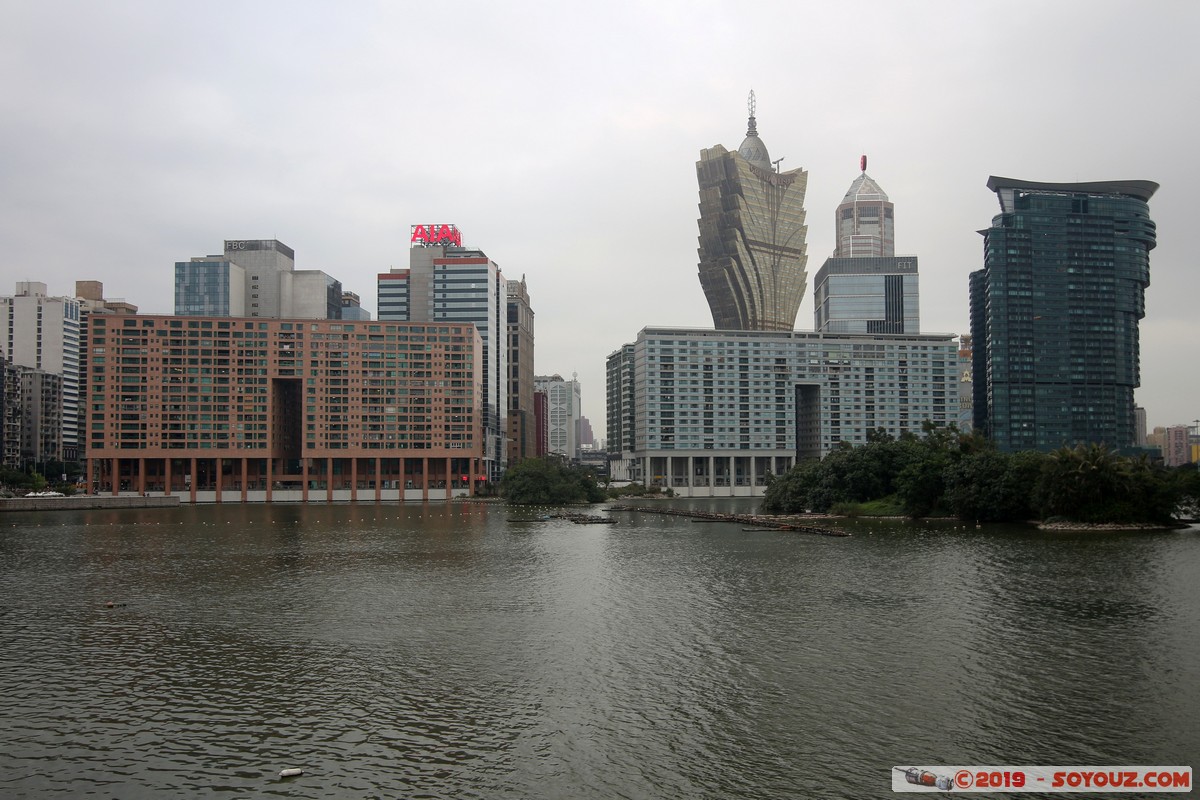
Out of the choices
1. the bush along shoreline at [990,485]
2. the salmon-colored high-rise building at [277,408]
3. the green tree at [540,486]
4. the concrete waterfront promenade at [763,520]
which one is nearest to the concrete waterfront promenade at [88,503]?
the salmon-colored high-rise building at [277,408]

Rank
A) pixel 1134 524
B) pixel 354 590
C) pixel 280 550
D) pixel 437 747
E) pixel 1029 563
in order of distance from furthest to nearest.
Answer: pixel 1134 524 → pixel 280 550 → pixel 1029 563 → pixel 354 590 → pixel 437 747

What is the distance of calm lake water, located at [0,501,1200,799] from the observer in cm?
2372

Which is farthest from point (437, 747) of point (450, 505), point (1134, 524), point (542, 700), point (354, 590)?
point (450, 505)

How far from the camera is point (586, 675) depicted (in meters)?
32.4

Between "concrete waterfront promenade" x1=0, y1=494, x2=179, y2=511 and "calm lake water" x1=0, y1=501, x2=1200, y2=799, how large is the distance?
299ft

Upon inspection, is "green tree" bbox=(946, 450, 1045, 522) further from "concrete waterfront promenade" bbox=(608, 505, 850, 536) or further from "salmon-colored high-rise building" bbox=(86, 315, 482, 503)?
"salmon-colored high-rise building" bbox=(86, 315, 482, 503)

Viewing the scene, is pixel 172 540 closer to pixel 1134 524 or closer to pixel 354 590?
pixel 354 590

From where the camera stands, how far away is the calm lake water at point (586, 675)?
23719mm

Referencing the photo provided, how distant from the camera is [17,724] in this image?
27062 millimetres

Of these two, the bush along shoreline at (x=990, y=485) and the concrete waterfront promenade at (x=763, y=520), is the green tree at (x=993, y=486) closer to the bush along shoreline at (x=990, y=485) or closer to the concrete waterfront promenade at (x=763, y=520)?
the bush along shoreline at (x=990, y=485)

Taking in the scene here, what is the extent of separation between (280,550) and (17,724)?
50.3 m

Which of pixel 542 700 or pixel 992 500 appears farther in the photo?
pixel 992 500

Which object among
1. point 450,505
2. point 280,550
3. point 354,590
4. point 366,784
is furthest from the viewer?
point 450,505

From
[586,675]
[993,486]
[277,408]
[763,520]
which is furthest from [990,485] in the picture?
[277,408]
